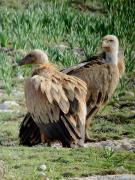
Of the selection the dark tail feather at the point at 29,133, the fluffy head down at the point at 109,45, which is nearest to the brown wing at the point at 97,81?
the fluffy head down at the point at 109,45

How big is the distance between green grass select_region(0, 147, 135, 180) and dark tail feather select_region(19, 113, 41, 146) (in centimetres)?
117

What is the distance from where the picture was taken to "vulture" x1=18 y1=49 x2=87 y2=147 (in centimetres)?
884

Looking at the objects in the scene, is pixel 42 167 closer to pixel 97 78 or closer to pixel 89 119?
pixel 89 119

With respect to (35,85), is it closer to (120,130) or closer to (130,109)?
(120,130)

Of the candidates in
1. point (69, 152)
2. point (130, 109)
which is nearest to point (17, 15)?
point (130, 109)

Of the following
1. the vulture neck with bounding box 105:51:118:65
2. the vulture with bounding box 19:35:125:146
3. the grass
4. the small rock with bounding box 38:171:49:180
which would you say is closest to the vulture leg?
the vulture with bounding box 19:35:125:146

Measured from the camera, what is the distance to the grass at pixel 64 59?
712 centimetres

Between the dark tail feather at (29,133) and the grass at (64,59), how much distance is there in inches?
16.1

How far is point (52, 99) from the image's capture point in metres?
8.89

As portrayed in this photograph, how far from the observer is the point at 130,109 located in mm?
12414

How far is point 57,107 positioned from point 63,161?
170cm

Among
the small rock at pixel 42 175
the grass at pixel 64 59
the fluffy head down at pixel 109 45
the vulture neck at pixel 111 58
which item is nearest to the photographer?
the small rock at pixel 42 175

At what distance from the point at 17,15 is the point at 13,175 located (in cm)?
1094

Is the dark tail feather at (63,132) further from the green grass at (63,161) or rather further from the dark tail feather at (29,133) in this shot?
the green grass at (63,161)
